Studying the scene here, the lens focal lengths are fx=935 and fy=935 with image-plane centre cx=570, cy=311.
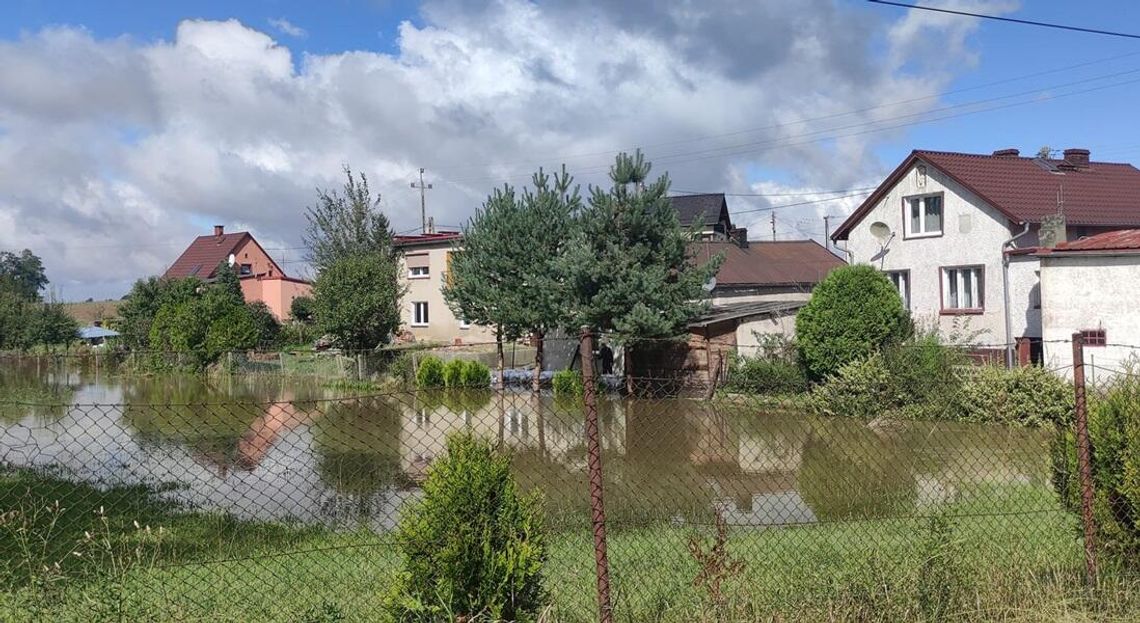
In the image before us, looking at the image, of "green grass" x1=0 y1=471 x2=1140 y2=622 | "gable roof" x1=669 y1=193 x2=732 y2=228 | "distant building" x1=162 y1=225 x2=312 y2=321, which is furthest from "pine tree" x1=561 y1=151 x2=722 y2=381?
"distant building" x1=162 y1=225 x2=312 y2=321

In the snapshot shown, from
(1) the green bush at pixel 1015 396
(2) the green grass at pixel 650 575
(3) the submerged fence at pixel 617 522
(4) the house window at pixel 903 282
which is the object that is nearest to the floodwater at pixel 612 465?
(3) the submerged fence at pixel 617 522

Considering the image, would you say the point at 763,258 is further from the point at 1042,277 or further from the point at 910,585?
the point at 910,585

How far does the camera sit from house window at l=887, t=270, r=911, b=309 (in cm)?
2777

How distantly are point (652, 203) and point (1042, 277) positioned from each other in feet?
32.2

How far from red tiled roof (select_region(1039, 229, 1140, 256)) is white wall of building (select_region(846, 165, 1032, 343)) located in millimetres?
3074

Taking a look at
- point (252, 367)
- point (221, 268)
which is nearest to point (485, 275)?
Result: point (252, 367)

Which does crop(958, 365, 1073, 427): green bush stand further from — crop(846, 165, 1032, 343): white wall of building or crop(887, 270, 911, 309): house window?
crop(887, 270, 911, 309): house window

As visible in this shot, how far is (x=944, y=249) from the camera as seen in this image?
26781 millimetres

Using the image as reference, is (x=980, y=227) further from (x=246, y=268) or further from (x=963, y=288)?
(x=246, y=268)

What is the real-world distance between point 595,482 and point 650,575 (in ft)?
7.92

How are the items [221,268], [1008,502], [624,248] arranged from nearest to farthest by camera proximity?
[1008,502] < [624,248] < [221,268]

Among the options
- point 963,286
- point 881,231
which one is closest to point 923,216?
point 881,231

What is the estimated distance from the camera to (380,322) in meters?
34.8

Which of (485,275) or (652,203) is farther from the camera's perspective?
(485,275)
